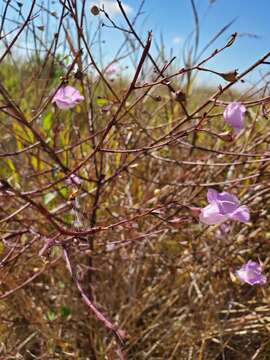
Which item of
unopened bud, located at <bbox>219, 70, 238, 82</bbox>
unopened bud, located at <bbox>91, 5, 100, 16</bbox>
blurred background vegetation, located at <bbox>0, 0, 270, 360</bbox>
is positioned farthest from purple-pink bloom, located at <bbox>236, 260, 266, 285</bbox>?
unopened bud, located at <bbox>91, 5, 100, 16</bbox>

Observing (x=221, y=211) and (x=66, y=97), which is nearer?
(x=221, y=211)

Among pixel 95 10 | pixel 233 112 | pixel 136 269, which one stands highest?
pixel 95 10

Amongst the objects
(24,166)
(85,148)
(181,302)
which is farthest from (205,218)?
(85,148)

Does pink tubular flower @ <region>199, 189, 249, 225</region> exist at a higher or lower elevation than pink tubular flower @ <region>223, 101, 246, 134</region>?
lower

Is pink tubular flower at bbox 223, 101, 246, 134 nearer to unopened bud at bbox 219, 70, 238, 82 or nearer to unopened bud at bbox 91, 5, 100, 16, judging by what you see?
unopened bud at bbox 219, 70, 238, 82

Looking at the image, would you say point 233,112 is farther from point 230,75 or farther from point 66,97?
point 66,97

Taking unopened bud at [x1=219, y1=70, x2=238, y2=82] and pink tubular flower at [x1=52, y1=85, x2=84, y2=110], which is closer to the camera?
unopened bud at [x1=219, y1=70, x2=238, y2=82]

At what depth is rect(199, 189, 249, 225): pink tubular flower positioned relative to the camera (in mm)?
733

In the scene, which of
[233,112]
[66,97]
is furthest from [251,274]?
[66,97]

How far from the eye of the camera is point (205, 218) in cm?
73

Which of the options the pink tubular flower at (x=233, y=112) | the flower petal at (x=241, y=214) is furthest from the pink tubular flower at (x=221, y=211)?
the pink tubular flower at (x=233, y=112)

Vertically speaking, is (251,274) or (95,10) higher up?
(95,10)

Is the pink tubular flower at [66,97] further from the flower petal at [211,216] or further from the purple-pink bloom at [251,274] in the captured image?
the purple-pink bloom at [251,274]

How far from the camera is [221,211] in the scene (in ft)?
2.43
